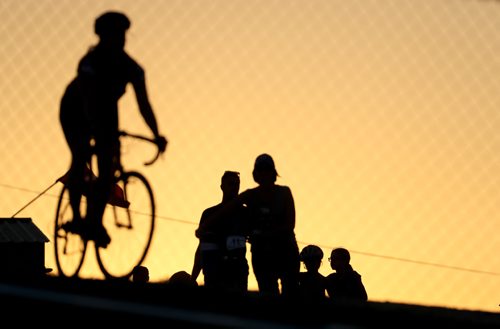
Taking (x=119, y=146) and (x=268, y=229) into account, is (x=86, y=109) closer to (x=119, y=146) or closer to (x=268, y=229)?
(x=119, y=146)

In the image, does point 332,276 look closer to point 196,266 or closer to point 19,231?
point 196,266

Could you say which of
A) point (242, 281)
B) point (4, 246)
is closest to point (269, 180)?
point (242, 281)

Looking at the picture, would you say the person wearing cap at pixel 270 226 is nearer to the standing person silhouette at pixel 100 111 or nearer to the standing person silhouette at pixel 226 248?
the standing person silhouette at pixel 226 248

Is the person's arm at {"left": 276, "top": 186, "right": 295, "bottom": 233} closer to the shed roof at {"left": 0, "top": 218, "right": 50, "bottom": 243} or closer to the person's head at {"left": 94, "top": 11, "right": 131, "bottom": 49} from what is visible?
the person's head at {"left": 94, "top": 11, "right": 131, "bottom": 49}

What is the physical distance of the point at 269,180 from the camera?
12375 mm

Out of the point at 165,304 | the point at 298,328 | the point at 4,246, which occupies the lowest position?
the point at 298,328

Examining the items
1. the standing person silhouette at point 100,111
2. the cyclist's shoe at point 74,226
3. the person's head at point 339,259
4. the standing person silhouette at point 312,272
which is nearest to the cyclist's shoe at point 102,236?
the standing person silhouette at point 100,111

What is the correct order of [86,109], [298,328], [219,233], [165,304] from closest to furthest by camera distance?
[298,328], [165,304], [86,109], [219,233]

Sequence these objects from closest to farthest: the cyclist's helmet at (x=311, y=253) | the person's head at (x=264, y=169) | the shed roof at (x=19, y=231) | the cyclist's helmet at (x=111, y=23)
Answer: the cyclist's helmet at (x=111, y=23)
the person's head at (x=264, y=169)
the cyclist's helmet at (x=311, y=253)
the shed roof at (x=19, y=231)

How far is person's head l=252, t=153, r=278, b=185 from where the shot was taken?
12.3 m

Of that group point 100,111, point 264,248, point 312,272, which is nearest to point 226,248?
point 264,248

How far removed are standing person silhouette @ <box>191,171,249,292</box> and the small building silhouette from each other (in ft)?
54.4

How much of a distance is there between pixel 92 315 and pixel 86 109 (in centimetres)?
337

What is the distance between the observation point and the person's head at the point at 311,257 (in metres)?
13.6
